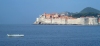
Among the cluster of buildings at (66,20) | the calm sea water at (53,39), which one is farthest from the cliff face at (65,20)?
the calm sea water at (53,39)

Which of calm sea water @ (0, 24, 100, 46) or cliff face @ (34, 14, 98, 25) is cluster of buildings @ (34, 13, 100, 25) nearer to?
cliff face @ (34, 14, 98, 25)

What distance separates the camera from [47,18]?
352 ft

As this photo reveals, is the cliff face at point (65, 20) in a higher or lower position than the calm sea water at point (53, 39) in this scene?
higher

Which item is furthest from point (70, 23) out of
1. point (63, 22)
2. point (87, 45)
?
point (87, 45)

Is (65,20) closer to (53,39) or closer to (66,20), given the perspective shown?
(66,20)

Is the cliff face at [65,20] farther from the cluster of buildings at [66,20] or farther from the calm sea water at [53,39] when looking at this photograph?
the calm sea water at [53,39]

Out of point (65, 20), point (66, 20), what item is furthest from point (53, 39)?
point (65, 20)

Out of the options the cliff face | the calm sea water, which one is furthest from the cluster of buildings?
the calm sea water

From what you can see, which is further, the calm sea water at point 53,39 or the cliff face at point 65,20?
the cliff face at point 65,20

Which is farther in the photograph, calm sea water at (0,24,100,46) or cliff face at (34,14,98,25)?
cliff face at (34,14,98,25)

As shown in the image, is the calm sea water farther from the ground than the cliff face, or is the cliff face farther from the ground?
the cliff face

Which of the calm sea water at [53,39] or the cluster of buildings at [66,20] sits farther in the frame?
the cluster of buildings at [66,20]

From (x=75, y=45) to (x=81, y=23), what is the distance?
245ft

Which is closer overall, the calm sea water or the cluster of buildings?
the calm sea water
